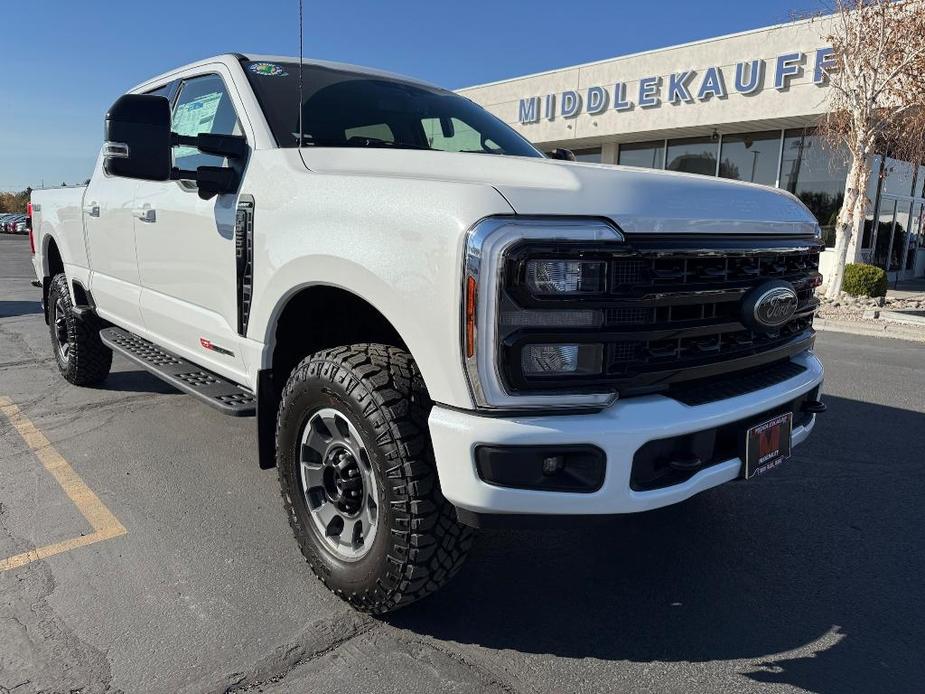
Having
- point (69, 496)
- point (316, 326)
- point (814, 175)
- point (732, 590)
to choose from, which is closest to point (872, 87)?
point (814, 175)

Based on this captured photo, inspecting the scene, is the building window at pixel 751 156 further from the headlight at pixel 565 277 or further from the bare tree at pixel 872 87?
the headlight at pixel 565 277

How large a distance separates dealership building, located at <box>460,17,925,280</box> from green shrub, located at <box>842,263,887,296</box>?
863mm

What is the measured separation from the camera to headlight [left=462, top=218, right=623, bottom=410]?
189 cm

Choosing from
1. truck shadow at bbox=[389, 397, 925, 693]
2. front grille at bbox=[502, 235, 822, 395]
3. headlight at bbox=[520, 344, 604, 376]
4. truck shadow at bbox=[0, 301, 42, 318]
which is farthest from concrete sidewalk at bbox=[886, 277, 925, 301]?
truck shadow at bbox=[0, 301, 42, 318]

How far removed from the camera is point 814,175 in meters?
15.9

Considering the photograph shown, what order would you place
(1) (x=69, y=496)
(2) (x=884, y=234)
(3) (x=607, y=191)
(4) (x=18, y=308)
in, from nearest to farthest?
(3) (x=607, y=191), (1) (x=69, y=496), (4) (x=18, y=308), (2) (x=884, y=234)

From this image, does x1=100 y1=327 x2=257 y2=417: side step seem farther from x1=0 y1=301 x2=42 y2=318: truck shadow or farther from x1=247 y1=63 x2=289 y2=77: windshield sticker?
x1=0 y1=301 x2=42 y2=318: truck shadow

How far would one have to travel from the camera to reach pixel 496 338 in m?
1.92

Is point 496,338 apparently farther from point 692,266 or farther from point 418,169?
point 418,169

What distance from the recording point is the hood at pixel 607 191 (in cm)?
204

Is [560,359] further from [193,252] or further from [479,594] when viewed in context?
[193,252]

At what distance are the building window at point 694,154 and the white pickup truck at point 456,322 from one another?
16.1m

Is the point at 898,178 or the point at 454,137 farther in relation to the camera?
the point at 898,178

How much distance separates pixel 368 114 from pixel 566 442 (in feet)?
6.97
